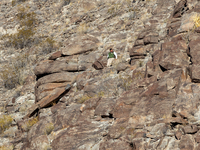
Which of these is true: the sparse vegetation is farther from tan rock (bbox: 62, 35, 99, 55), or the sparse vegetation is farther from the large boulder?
tan rock (bbox: 62, 35, 99, 55)

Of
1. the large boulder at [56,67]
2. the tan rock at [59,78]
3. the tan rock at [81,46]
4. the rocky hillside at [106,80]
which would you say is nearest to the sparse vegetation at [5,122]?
the rocky hillside at [106,80]

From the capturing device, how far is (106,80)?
11.5 m

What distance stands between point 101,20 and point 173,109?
1390 cm

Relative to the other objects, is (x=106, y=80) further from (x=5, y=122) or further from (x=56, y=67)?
(x=5, y=122)

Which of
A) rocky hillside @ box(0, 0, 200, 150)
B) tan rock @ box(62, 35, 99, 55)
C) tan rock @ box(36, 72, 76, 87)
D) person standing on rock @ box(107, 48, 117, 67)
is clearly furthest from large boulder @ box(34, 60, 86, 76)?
person standing on rock @ box(107, 48, 117, 67)

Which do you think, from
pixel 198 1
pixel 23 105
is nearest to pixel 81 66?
pixel 23 105

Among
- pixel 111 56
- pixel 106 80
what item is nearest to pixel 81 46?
pixel 111 56

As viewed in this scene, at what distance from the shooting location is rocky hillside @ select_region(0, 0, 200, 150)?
719 cm

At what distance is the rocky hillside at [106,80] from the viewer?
7.19 metres

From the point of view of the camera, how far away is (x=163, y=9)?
16.0 m

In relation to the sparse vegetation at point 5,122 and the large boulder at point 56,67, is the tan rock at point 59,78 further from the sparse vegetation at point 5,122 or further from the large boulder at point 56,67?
the sparse vegetation at point 5,122

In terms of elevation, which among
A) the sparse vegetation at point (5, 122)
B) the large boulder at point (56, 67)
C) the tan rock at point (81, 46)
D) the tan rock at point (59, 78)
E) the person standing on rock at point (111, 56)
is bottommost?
the sparse vegetation at point (5, 122)

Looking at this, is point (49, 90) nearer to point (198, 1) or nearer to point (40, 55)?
point (40, 55)

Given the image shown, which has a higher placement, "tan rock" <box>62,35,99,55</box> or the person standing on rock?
"tan rock" <box>62,35,99,55</box>
